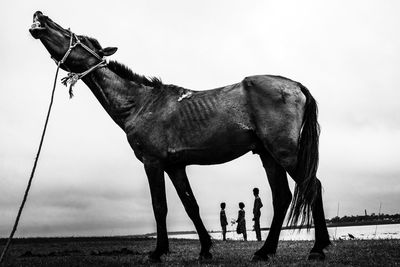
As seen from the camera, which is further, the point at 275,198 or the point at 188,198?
the point at 188,198

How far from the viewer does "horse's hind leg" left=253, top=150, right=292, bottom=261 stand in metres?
7.02

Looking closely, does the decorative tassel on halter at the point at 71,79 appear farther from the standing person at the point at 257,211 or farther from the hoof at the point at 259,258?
the standing person at the point at 257,211

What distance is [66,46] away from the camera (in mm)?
8133

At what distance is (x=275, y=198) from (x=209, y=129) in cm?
153

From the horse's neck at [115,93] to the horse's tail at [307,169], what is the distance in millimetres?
2909

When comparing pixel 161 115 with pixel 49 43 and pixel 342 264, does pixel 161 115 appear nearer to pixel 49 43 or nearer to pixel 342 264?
pixel 49 43

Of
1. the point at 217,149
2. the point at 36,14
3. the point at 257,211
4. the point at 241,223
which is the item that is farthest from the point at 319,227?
the point at 241,223

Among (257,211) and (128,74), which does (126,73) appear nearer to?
(128,74)

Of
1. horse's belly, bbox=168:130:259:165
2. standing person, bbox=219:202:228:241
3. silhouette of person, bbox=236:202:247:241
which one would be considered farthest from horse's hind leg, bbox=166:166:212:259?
standing person, bbox=219:202:228:241

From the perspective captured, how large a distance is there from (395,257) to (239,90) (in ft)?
11.5

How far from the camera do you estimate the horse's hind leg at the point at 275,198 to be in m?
7.02

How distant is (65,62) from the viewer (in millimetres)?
8141

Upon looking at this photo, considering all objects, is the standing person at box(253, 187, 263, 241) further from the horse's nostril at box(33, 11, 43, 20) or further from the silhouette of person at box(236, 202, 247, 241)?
the horse's nostril at box(33, 11, 43, 20)

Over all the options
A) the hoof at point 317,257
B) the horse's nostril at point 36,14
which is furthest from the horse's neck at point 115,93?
the hoof at point 317,257
